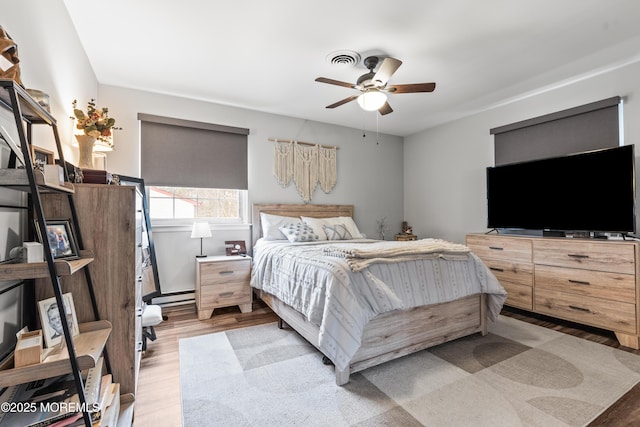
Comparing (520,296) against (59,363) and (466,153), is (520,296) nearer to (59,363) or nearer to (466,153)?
(466,153)

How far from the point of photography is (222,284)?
323 centimetres

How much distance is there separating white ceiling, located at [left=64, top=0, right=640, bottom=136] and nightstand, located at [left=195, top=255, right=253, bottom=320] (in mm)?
1937

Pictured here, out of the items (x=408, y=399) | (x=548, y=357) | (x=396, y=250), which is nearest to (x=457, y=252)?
(x=396, y=250)

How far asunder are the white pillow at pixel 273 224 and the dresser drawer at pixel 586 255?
2692 mm

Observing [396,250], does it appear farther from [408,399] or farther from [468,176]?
[468,176]

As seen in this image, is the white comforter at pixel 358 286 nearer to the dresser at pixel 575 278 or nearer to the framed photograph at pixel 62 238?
the dresser at pixel 575 278

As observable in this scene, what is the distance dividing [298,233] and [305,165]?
121cm

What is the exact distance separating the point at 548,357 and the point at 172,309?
11.8 ft

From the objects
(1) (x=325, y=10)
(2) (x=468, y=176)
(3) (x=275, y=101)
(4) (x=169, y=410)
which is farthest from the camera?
(2) (x=468, y=176)

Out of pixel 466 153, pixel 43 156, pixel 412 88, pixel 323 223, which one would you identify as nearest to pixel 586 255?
pixel 466 153

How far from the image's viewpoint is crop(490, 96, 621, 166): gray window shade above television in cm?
294

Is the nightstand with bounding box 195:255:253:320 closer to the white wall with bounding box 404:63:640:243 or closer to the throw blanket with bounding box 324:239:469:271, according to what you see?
the throw blanket with bounding box 324:239:469:271

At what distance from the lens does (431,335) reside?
2.33 meters

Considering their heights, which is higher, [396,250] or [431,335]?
[396,250]
